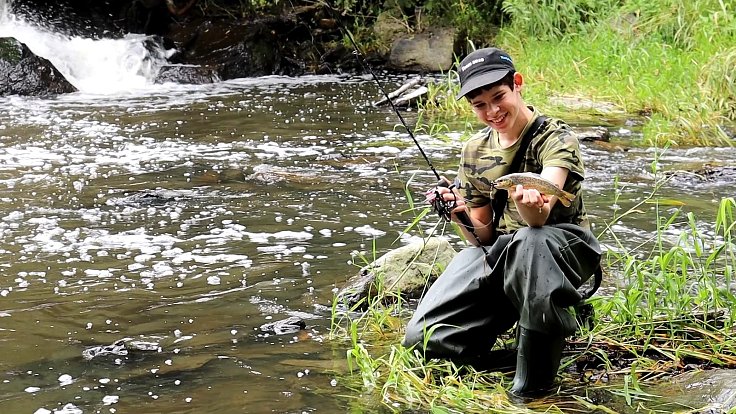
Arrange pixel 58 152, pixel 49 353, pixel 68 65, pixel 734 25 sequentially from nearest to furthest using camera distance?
pixel 49 353 → pixel 58 152 → pixel 734 25 → pixel 68 65

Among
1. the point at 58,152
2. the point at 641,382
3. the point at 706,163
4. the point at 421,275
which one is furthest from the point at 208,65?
the point at 641,382

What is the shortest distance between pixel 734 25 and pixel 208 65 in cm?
911

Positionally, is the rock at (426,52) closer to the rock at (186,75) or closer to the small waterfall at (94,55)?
the rock at (186,75)

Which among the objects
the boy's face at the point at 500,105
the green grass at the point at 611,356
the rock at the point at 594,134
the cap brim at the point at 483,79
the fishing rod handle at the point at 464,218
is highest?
the cap brim at the point at 483,79

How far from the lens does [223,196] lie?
7258 millimetres

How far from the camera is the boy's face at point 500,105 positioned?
339cm

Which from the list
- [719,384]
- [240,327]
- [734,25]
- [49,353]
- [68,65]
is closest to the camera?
[719,384]

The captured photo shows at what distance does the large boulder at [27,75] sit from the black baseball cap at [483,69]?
11.7 meters

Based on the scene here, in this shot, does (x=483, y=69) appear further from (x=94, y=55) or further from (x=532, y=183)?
(x=94, y=55)

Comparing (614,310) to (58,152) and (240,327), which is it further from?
(58,152)

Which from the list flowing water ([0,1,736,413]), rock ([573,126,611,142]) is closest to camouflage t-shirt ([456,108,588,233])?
flowing water ([0,1,736,413])

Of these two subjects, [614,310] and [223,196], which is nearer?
[614,310]

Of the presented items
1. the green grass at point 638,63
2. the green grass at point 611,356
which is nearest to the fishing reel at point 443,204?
the green grass at point 611,356

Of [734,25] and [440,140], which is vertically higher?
→ [734,25]
